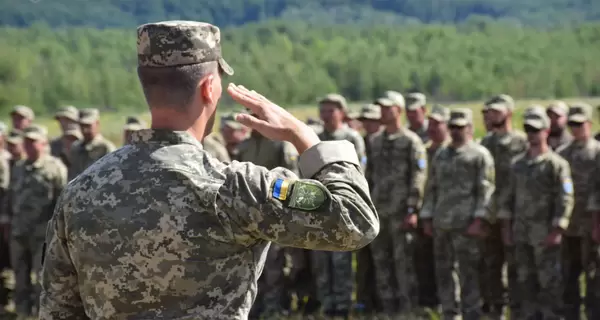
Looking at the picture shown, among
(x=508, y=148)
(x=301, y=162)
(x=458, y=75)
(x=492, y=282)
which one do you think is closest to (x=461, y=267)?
(x=492, y=282)

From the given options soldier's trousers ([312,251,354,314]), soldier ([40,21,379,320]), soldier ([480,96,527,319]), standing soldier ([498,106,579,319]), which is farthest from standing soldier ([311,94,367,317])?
soldier ([40,21,379,320])

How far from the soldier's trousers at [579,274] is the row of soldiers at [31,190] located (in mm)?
4554

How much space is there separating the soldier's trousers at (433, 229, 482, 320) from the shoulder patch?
23.1 feet

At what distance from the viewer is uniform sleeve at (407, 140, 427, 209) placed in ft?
34.8

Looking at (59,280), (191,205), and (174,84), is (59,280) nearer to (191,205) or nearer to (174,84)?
(191,205)

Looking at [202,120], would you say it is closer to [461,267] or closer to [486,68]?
[461,267]

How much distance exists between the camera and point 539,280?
30.9 ft

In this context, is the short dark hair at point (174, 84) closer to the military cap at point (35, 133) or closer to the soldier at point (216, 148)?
the soldier at point (216, 148)

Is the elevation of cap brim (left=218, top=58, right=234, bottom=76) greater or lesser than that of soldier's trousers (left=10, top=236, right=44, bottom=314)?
greater

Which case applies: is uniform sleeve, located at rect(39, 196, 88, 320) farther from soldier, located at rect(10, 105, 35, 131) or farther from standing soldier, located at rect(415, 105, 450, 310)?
soldier, located at rect(10, 105, 35, 131)

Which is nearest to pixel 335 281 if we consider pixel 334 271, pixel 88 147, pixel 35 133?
pixel 334 271

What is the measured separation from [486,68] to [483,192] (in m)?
39.8

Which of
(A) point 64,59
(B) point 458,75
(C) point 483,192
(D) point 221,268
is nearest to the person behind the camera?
(D) point 221,268

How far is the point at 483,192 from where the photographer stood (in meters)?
9.80
